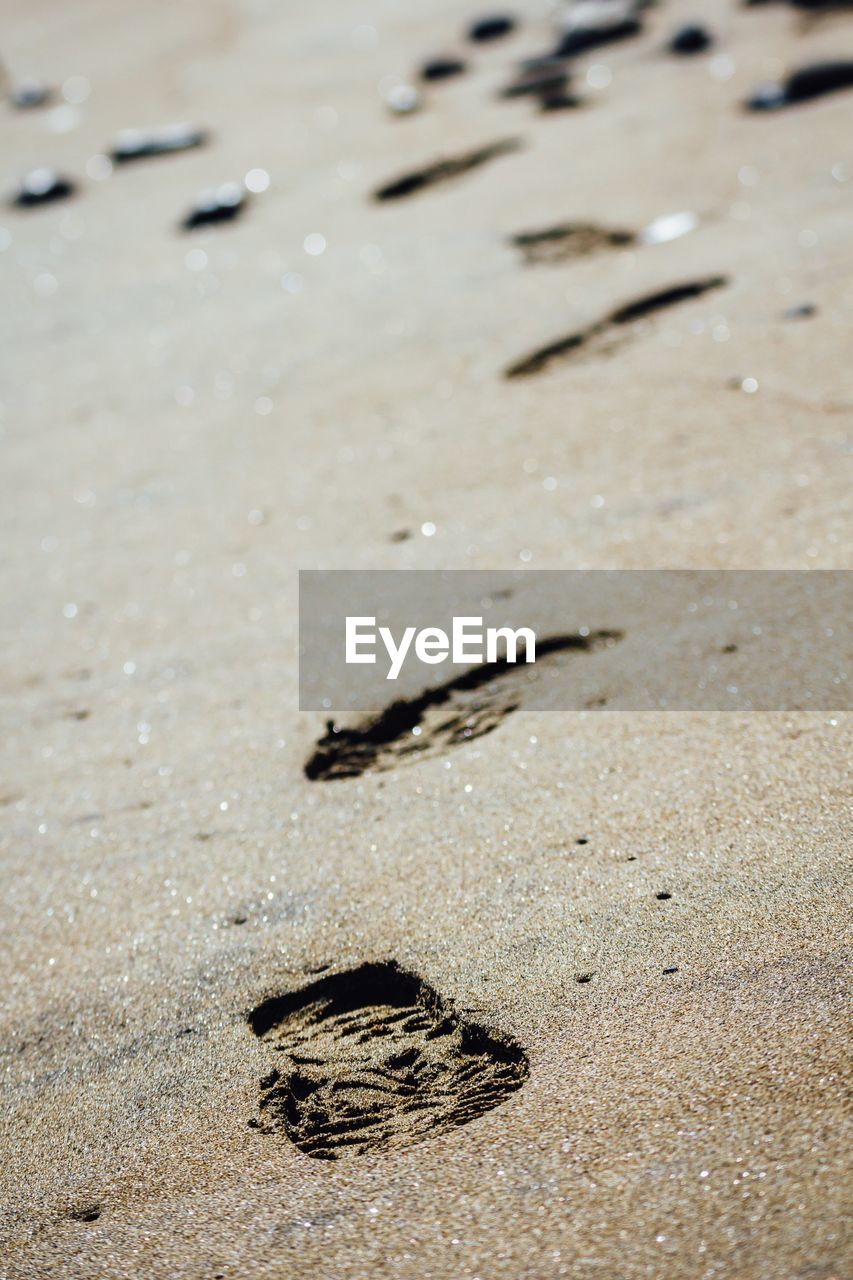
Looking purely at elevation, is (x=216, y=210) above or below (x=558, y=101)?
below

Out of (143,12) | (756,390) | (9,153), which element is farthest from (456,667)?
(143,12)

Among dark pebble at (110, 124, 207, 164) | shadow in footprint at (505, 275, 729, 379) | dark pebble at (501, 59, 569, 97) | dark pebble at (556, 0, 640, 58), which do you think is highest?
dark pebble at (556, 0, 640, 58)

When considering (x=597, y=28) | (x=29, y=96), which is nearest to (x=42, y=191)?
(x=29, y=96)

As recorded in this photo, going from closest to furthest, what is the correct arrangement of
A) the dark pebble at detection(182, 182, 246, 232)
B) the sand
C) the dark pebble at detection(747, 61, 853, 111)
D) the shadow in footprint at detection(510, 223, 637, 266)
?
1. the sand
2. the shadow in footprint at detection(510, 223, 637, 266)
3. the dark pebble at detection(747, 61, 853, 111)
4. the dark pebble at detection(182, 182, 246, 232)

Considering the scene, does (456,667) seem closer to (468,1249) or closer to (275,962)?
(275,962)

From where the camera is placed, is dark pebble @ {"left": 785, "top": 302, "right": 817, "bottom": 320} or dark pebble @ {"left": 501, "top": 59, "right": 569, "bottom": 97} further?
dark pebble @ {"left": 501, "top": 59, "right": 569, "bottom": 97}

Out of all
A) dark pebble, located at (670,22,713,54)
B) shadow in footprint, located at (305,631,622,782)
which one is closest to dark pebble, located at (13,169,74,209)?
dark pebble, located at (670,22,713,54)

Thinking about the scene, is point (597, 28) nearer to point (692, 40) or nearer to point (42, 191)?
point (692, 40)

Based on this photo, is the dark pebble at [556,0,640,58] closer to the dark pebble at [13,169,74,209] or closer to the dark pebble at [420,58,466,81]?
the dark pebble at [420,58,466,81]
